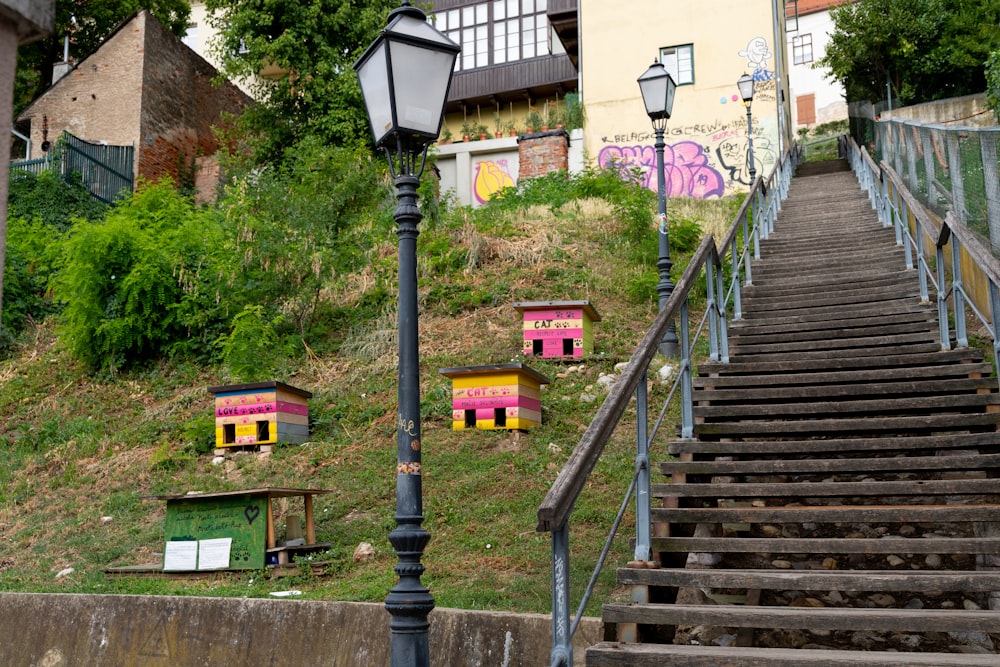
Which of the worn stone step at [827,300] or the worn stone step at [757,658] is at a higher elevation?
the worn stone step at [827,300]

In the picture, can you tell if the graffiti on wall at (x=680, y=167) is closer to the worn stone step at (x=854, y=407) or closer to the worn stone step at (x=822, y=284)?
the worn stone step at (x=822, y=284)

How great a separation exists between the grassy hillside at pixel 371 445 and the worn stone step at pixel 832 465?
1.10m

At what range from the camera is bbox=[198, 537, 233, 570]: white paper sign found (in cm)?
752

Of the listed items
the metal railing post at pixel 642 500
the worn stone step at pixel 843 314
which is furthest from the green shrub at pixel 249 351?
the metal railing post at pixel 642 500

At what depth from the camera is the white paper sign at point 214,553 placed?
752 centimetres

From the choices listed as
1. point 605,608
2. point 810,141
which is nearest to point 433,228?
point 605,608

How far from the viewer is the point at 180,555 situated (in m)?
7.64

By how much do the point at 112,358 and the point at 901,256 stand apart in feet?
35.7

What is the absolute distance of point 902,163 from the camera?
1568 cm

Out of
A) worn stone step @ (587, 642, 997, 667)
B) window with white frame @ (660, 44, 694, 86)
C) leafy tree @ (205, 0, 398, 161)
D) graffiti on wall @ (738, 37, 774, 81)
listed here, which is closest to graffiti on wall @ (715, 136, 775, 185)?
graffiti on wall @ (738, 37, 774, 81)

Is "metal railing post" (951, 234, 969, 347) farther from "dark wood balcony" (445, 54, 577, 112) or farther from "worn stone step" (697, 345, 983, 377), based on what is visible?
"dark wood balcony" (445, 54, 577, 112)

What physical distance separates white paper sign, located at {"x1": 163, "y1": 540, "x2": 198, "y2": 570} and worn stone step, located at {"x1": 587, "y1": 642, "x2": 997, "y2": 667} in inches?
185

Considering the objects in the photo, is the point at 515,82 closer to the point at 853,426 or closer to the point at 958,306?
the point at 958,306

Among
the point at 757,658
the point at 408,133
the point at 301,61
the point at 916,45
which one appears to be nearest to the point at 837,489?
the point at 757,658
